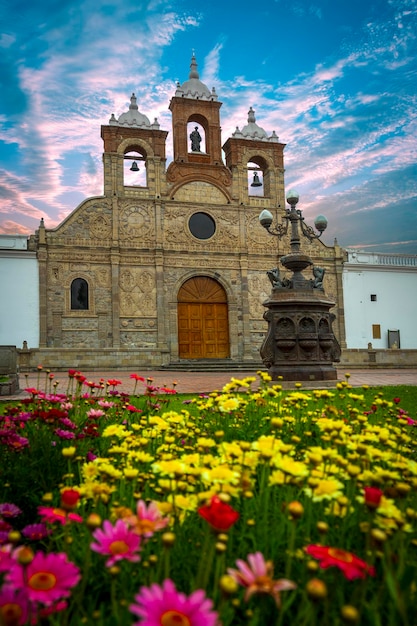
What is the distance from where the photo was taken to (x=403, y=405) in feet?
24.6

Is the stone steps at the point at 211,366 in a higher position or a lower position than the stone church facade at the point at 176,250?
lower

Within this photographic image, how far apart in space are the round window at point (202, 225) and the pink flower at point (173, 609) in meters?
27.5

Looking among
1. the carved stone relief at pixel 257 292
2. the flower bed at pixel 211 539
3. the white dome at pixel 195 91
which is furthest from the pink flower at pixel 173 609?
the white dome at pixel 195 91

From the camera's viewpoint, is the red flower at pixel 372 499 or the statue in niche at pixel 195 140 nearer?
the red flower at pixel 372 499

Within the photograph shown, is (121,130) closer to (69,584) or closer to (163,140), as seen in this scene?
(163,140)

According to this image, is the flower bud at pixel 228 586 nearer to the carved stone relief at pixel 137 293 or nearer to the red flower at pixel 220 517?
the red flower at pixel 220 517

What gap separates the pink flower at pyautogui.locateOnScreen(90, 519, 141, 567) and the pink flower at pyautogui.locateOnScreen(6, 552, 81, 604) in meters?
0.10

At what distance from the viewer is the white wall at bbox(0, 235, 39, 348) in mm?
24531

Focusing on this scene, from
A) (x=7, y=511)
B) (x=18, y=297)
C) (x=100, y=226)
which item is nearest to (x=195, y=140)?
(x=100, y=226)

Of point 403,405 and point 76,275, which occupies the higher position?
point 76,275

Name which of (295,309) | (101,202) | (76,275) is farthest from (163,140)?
(295,309)

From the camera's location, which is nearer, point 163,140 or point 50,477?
point 50,477

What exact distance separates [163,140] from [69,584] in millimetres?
29154

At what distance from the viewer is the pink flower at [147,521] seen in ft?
4.62
